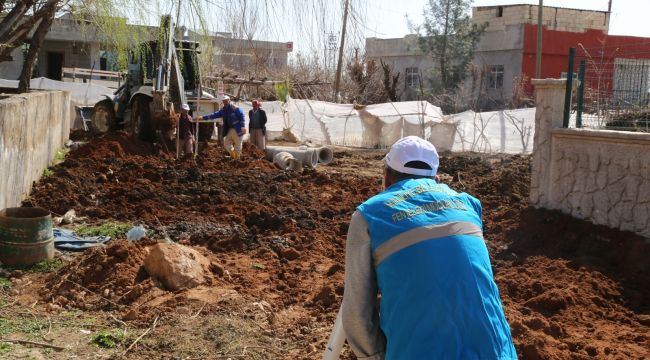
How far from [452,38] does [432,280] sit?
39.6 meters

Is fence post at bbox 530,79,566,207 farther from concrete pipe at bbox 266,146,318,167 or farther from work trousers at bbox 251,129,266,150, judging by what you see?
work trousers at bbox 251,129,266,150

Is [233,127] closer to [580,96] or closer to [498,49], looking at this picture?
[580,96]

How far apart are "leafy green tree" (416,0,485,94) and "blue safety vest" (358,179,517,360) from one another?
3844 cm

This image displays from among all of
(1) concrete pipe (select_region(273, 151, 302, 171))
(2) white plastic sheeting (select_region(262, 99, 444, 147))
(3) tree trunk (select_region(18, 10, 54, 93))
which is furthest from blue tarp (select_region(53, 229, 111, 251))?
(2) white plastic sheeting (select_region(262, 99, 444, 147))

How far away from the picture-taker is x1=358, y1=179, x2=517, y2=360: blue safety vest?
8.63 feet

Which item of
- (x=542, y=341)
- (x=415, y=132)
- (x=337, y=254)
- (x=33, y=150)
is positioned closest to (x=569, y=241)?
(x=337, y=254)

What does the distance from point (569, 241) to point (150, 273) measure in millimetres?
4795

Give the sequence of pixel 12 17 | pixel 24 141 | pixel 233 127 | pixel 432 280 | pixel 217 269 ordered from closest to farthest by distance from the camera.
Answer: pixel 432 280, pixel 12 17, pixel 217 269, pixel 24 141, pixel 233 127

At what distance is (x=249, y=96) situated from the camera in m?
35.4

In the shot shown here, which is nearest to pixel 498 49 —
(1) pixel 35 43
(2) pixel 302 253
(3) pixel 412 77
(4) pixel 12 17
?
(3) pixel 412 77

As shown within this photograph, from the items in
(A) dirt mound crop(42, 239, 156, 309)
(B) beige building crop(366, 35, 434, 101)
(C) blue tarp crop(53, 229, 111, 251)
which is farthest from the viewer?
(B) beige building crop(366, 35, 434, 101)

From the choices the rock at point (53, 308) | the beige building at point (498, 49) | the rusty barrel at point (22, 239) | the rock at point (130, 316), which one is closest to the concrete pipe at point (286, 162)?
the rusty barrel at point (22, 239)

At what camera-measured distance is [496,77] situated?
1607 inches

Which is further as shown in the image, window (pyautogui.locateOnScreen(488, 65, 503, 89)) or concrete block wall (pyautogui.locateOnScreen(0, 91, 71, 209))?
window (pyautogui.locateOnScreen(488, 65, 503, 89))
